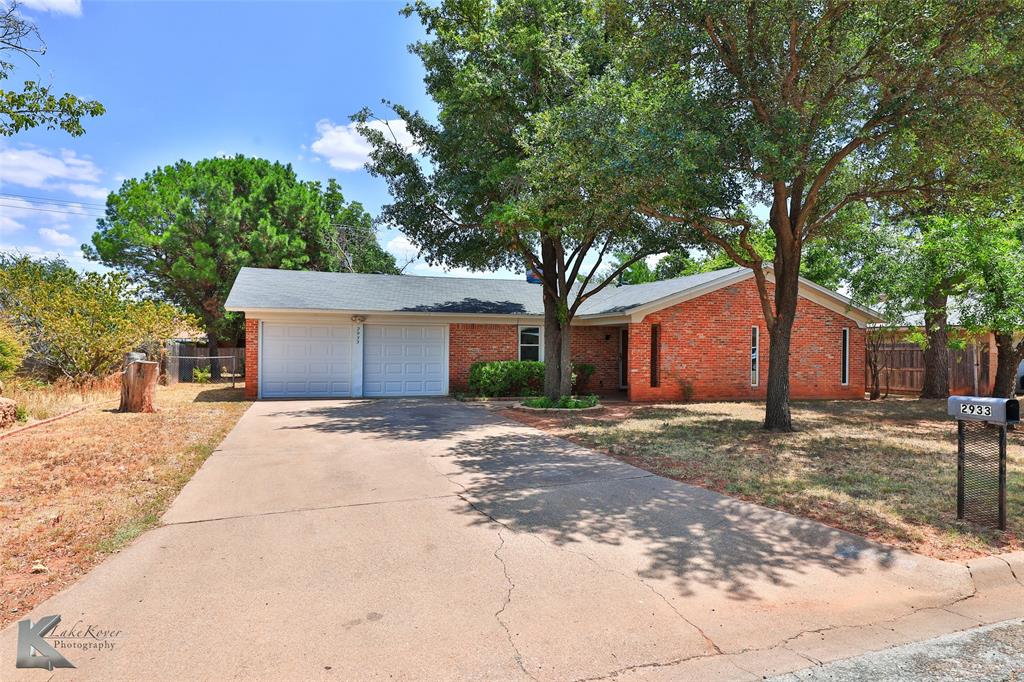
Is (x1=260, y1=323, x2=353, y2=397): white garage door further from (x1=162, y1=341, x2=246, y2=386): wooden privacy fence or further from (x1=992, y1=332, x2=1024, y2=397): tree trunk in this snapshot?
(x1=992, y1=332, x2=1024, y2=397): tree trunk

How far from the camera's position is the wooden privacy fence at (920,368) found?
18.9 meters

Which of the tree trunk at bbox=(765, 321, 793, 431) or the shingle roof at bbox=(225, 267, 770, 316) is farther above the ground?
the shingle roof at bbox=(225, 267, 770, 316)

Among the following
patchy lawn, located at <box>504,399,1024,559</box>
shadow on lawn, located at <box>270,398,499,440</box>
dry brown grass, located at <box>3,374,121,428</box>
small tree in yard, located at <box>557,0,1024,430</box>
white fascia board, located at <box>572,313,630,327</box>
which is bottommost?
patchy lawn, located at <box>504,399,1024,559</box>

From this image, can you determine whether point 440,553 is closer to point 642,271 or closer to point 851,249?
point 851,249

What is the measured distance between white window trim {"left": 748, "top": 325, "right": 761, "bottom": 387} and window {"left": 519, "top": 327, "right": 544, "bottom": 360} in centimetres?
627

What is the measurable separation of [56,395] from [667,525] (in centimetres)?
1384

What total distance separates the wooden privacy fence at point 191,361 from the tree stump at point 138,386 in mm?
7049

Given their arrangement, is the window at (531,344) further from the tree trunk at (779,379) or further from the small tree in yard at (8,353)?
the small tree in yard at (8,353)

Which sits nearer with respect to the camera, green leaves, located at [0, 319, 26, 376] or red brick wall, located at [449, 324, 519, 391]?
green leaves, located at [0, 319, 26, 376]

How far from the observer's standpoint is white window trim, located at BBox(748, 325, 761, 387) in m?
16.8

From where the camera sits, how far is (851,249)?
16.6 m

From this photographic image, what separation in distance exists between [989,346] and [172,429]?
23.6 metres

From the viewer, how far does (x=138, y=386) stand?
11.5 meters

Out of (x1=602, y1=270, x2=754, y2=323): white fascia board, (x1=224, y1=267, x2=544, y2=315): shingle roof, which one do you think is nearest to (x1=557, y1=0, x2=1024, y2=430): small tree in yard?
(x1=602, y1=270, x2=754, y2=323): white fascia board
